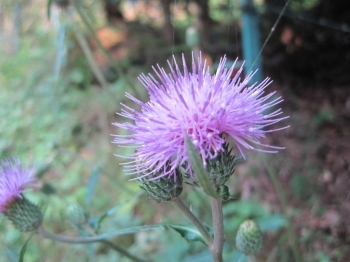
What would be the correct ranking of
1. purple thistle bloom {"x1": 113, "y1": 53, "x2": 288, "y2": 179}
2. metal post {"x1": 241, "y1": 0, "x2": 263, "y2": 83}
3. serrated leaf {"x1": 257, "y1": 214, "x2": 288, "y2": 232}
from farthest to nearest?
1. metal post {"x1": 241, "y1": 0, "x2": 263, "y2": 83}
2. serrated leaf {"x1": 257, "y1": 214, "x2": 288, "y2": 232}
3. purple thistle bloom {"x1": 113, "y1": 53, "x2": 288, "y2": 179}

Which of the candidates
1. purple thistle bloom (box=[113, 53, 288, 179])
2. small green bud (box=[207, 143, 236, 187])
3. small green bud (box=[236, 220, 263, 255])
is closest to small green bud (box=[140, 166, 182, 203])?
purple thistle bloom (box=[113, 53, 288, 179])

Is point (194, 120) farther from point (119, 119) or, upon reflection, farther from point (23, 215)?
point (119, 119)

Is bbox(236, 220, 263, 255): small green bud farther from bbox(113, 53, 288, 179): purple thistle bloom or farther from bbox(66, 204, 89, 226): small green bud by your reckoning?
bbox(66, 204, 89, 226): small green bud

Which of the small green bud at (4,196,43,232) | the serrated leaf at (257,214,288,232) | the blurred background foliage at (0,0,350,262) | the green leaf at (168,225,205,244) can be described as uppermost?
the blurred background foliage at (0,0,350,262)

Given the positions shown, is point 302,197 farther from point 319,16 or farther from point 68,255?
point 68,255

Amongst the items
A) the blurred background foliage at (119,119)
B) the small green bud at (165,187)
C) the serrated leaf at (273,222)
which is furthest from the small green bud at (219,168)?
the serrated leaf at (273,222)

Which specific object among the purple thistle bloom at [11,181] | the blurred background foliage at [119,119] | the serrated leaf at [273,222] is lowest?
the serrated leaf at [273,222]

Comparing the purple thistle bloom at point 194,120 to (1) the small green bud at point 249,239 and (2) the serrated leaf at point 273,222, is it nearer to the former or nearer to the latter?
(1) the small green bud at point 249,239

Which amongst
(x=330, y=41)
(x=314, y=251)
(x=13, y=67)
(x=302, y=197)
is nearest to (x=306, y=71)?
(x=330, y=41)
